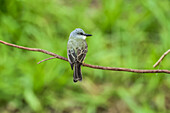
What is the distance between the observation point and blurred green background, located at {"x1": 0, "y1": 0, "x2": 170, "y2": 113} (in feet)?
14.3

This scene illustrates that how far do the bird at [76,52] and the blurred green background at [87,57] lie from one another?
1.29 meters

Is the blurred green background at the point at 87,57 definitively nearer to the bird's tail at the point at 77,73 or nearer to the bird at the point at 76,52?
the bird at the point at 76,52

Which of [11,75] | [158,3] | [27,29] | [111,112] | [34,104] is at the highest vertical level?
[158,3]

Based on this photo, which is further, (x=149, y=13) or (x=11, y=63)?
(x=149, y=13)

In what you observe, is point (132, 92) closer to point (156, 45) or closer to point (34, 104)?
point (156, 45)

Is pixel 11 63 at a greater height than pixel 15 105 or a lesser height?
greater

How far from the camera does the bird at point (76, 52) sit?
2.79m

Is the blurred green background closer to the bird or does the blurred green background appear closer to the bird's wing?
the bird

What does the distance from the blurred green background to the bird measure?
1286 millimetres

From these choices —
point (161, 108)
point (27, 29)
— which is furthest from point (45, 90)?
point (161, 108)

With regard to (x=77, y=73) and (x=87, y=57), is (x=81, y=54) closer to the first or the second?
(x=77, y=73)

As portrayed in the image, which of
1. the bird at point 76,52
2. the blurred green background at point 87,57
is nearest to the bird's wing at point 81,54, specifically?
the bird at point 76,52

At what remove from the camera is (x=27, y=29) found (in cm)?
541

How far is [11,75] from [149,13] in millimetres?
3497
